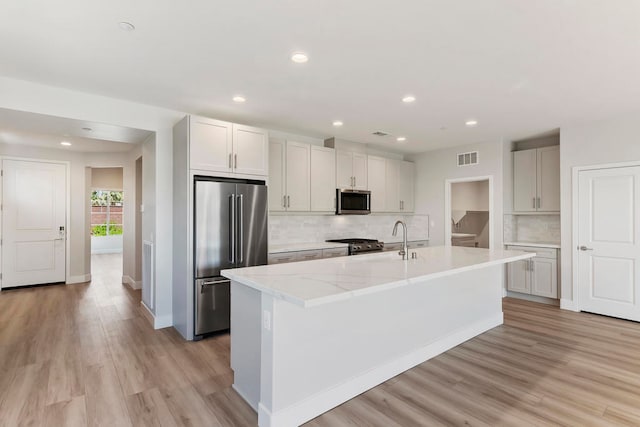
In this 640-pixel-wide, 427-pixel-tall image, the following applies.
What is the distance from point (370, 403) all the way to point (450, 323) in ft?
4.49

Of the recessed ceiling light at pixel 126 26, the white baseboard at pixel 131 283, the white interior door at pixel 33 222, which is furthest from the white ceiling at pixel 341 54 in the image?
the white interior door at pixel 33 222

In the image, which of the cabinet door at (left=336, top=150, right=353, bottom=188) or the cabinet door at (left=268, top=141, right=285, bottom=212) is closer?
the cabinet door at (left=268, top=141, right=285, bottom=212)

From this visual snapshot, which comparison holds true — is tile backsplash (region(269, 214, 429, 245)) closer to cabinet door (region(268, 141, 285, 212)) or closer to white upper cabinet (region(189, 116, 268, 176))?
cabinet door (region(268, 141, 285, 212))

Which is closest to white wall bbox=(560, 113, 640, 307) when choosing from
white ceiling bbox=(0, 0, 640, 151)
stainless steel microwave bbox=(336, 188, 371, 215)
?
white ceiling bbox=(0, 0, 640, 151)

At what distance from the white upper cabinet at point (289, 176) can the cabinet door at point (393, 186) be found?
1.76m

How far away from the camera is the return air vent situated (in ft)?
18.4

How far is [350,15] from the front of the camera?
6.72 ft

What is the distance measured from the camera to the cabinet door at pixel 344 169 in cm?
522

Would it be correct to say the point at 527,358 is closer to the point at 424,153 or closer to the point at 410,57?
the point at 410,57

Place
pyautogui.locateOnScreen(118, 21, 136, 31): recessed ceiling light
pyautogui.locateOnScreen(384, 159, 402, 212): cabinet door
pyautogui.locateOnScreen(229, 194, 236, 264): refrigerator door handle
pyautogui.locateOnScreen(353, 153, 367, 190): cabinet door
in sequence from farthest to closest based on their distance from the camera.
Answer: pyautogui.locateOnScreen(384, 159, 402, 212): cabinet door
pyautogui.locateOnScreen(353, 153, 367, 190): cabinet door
pyautogui.locateOnScreen(229, 194, 236, 264): refrigerator door handle
pyautogui.locateOnScreen(118, 21, 136, 31): recessed ceiling light

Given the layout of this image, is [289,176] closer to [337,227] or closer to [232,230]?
[232,230]

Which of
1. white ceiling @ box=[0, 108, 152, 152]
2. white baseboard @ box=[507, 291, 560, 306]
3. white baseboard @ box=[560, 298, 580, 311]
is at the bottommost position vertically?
white baseboard @ box=[507, 291, 560, 306]

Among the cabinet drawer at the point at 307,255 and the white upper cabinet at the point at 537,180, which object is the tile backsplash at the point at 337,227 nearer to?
the cabinet drawer at the point at 307,255

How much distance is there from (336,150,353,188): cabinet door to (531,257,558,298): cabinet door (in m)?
3.02
